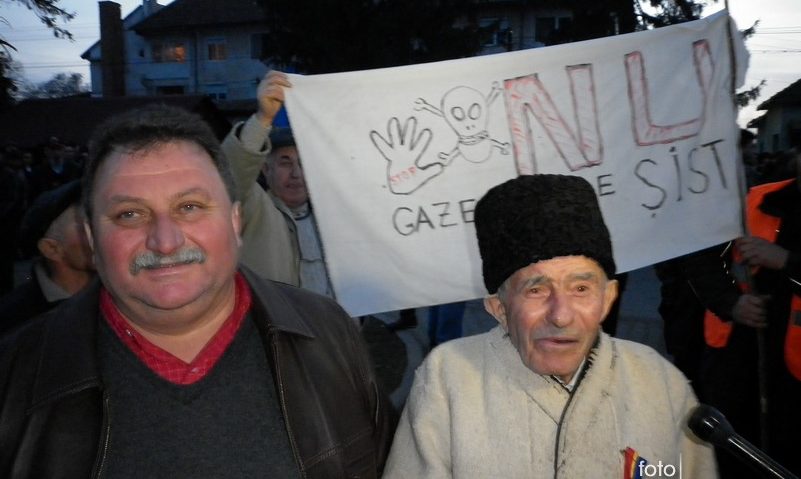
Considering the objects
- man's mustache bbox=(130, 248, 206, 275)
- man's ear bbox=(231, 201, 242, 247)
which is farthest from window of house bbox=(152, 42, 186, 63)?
man's mustache bbox=(130, 248, 206, 275)

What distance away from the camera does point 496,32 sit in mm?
26328

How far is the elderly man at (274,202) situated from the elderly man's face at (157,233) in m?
1.13

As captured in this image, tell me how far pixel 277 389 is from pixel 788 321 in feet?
7.52

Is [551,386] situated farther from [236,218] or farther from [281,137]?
[281,137]

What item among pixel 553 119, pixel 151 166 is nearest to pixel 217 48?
pixel 553 119

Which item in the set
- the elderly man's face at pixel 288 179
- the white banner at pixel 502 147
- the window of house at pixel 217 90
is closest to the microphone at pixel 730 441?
the white banner at pixel 502 147

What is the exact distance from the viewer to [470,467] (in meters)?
1.54

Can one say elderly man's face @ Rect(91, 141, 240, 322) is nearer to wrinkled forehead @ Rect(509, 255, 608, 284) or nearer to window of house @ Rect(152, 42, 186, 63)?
wrinkled forehead @ Rect(509, 255, 608, 284)

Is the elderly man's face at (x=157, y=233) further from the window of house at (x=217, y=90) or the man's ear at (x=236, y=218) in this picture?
the window of house at (x=217, y=90)

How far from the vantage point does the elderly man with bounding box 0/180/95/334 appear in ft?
8.01

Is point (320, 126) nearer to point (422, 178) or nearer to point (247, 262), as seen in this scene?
point (422, 178)

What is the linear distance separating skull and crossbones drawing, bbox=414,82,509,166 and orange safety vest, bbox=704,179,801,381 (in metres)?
1.25

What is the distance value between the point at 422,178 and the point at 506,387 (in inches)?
58.0

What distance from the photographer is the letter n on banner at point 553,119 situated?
294 centimetres
